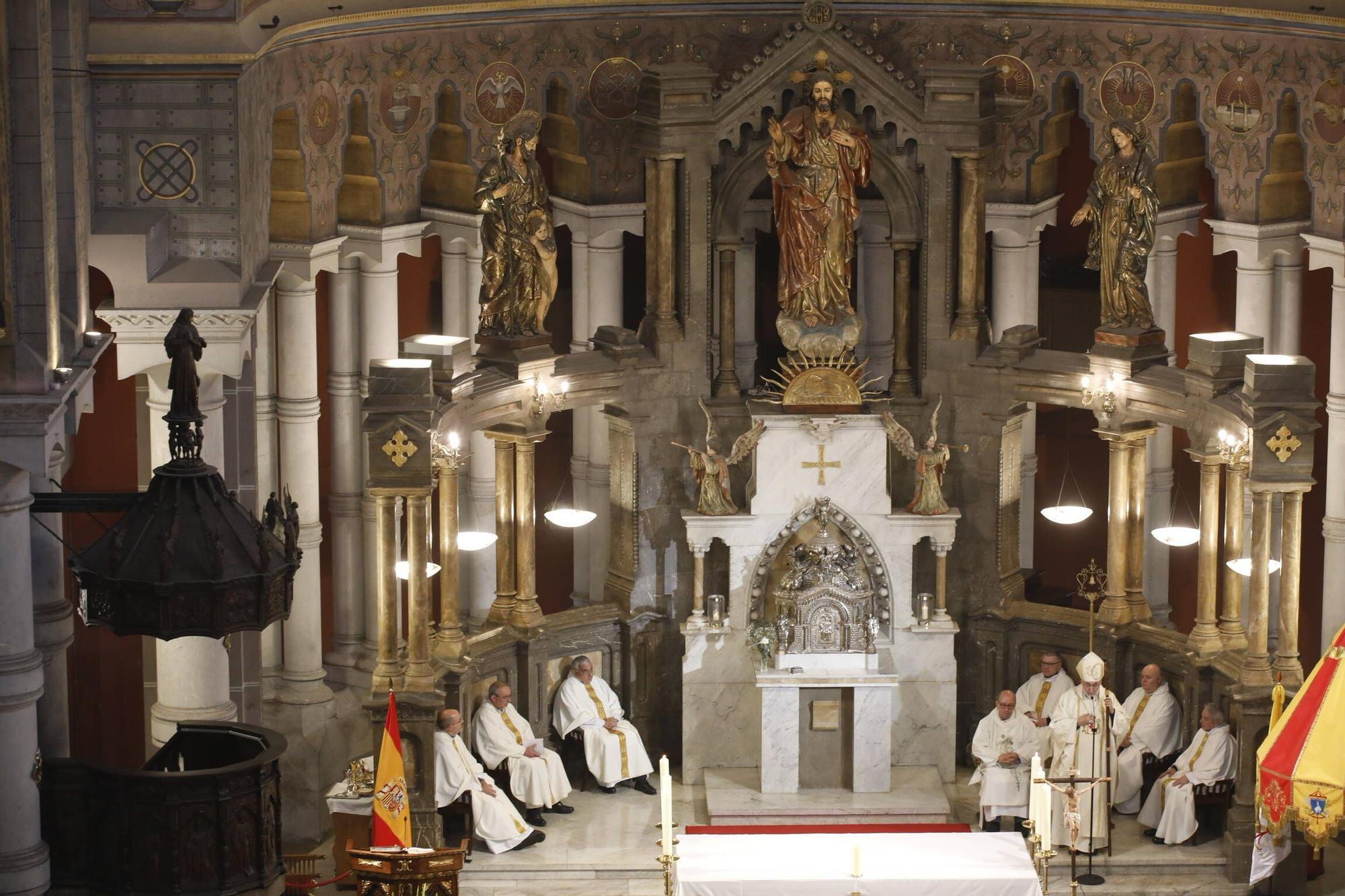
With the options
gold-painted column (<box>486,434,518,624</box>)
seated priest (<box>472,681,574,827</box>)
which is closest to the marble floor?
seated priest (<box>472,681,574,827</box>)

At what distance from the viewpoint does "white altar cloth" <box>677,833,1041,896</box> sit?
21297mm

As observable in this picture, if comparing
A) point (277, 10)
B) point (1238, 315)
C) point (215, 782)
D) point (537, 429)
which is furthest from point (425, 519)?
point (1238, 315)

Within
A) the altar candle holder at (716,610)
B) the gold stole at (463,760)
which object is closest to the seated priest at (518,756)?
the gold stole at (463,760)

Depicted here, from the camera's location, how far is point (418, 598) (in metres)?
23.9

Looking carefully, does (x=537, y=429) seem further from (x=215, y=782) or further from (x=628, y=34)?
(x=215, y=782)

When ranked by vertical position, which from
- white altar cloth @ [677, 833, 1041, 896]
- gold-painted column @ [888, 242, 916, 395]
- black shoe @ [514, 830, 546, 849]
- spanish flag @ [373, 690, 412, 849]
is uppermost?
gold-painted column @ [888, 242, 916, 395]

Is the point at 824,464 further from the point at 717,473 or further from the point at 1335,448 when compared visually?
the point at 1335,448

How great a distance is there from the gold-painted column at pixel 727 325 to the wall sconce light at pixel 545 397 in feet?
4.87

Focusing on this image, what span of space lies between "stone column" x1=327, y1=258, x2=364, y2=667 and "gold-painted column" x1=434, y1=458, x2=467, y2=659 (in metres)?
2.30

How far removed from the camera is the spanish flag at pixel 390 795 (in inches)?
774

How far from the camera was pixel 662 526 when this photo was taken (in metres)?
26.6

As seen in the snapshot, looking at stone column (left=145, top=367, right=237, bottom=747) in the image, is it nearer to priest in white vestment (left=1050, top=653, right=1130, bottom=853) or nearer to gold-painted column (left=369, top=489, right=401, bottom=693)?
gold-painted column (left=369, top=489, right=401, bottom=693)

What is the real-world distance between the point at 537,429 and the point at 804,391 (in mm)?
2397

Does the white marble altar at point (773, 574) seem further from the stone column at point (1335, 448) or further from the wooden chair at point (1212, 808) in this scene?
the stone column at point (1335, 448)
